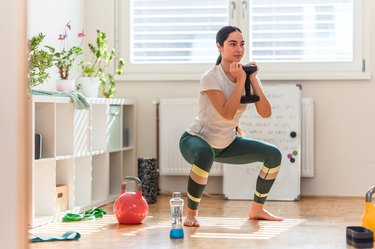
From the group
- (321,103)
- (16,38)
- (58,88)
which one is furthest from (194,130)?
(16,38)

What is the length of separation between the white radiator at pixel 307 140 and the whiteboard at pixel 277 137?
2.9 inches

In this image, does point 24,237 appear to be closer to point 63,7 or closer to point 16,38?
point 16,38

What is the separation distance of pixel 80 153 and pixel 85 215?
415mm

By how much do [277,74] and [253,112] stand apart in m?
0.33

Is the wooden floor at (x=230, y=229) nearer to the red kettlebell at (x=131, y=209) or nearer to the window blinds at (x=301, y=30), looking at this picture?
the red kettlebell at (x=131, y=209)

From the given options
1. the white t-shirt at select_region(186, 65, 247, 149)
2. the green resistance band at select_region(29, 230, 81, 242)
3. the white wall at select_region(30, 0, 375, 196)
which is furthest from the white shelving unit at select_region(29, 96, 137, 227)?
the white wall at select_region(30, 0, 375, 196)

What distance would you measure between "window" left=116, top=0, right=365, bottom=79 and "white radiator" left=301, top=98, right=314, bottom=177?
247 millimetres

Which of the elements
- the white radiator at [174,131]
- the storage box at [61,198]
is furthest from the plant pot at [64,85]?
the white radiator at [174,131]

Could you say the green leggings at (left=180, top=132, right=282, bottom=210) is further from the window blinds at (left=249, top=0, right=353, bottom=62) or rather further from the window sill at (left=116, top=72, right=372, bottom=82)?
the window blinds at (left=249, top=0, right=353, bottom=62)

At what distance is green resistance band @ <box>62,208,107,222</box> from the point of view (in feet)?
10.3

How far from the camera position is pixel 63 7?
3.99 m

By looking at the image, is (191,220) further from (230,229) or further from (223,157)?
(223,157)

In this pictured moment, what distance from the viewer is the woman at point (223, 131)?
112 inches

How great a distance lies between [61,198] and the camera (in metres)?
3.27
